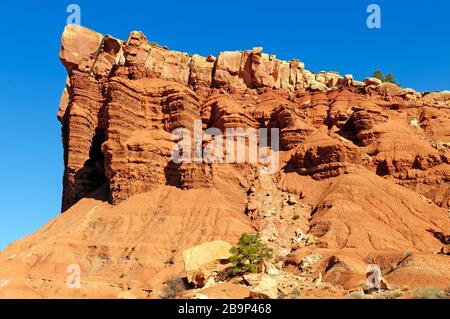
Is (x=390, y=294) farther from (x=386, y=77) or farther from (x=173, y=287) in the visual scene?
(x=386, y=77)

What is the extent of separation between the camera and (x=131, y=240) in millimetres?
61375

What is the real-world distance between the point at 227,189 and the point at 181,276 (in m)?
21.1

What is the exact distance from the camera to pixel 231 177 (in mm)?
71875

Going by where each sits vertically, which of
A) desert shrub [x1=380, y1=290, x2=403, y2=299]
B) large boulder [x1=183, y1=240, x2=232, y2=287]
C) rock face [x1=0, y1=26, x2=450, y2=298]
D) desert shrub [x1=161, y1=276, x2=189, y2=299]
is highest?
rock face [x1=0, y1=26, x2=450, y2=298]

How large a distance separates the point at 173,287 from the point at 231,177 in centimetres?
2798

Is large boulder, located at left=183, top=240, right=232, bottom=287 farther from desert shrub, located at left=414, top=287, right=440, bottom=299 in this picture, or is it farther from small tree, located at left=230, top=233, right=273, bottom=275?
desert shrub, located at left=414, top=287, right=440, bottom=299

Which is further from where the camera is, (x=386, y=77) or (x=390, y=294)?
(x=386, y=77)

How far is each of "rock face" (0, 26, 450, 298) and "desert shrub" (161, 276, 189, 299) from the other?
1.16 m

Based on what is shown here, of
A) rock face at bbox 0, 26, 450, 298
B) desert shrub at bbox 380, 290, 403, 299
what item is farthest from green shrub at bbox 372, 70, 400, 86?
desert shrub at bbox 380, 290, 403, 299

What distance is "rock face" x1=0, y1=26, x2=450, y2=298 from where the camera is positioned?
53794mm

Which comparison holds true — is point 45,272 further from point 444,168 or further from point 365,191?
point 444,168

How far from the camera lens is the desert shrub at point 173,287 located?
145 ft

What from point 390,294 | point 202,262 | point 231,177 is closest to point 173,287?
point 202,262
